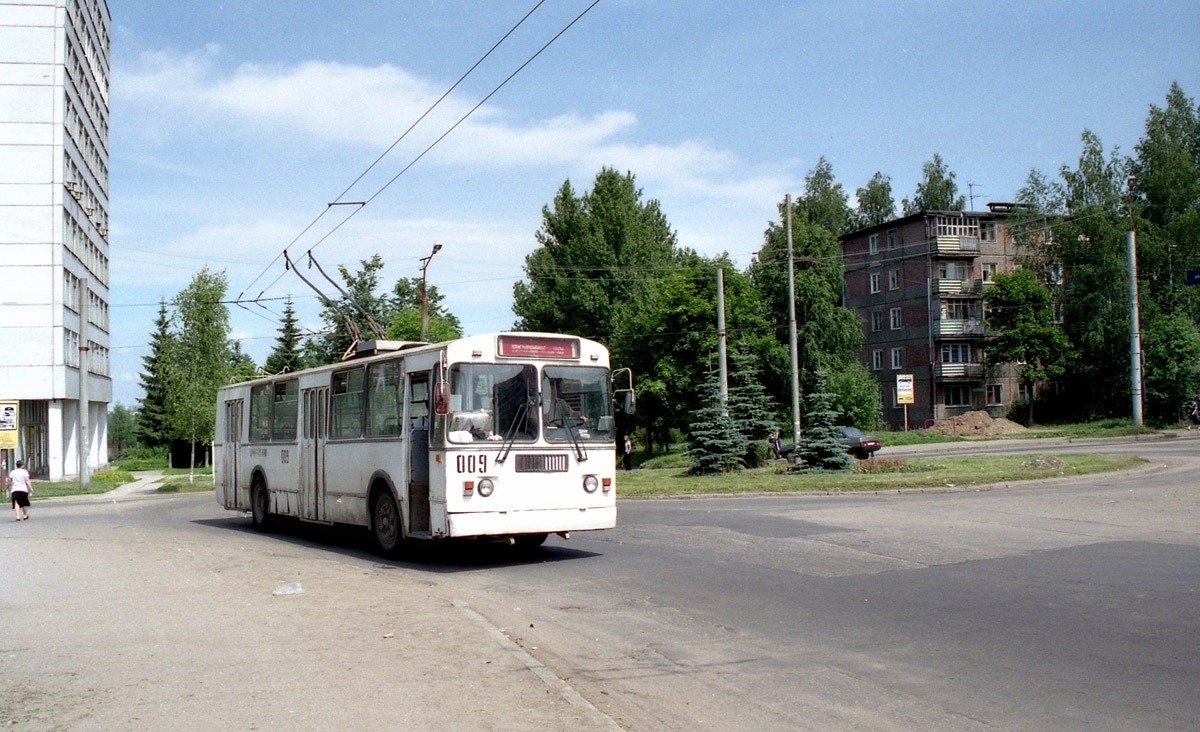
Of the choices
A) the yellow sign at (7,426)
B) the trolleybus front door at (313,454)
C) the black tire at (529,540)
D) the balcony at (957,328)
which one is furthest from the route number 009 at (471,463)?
the balcony at (957,328)

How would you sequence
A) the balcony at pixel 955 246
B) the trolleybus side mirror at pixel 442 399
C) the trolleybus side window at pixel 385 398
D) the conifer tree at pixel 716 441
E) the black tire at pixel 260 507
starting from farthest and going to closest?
the balcony at pixel 955 246 → the conifer tree at pixel 716 441 → the black tire at pixel 260 507 → the trolleybus side window at pixel 385 398 → the trolleybus side mirror at pixel 442 399

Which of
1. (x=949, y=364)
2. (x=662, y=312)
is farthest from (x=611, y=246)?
(x=949, y=364)

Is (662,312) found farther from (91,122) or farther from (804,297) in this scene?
(91,122)

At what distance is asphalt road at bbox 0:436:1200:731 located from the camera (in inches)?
228

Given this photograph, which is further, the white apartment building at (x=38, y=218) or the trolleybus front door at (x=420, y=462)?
the white apartment building at (x=38, y=218)

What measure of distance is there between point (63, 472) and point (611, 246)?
107 feet

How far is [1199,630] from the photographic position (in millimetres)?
7723

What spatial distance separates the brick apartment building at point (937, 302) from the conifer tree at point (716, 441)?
1585 inches

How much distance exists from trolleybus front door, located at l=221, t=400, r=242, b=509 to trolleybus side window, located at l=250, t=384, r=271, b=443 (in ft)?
2.33

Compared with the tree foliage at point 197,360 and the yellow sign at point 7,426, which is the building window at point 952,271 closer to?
the tree foliage at point 197,360

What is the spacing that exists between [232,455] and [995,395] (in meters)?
62.5

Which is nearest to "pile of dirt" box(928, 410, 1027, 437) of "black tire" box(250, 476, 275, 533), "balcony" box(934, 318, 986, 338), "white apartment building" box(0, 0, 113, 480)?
"balcony" box(934, 318, 986, 338)

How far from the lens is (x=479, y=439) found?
41.3 feet

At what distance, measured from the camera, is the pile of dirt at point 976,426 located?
6157cm
